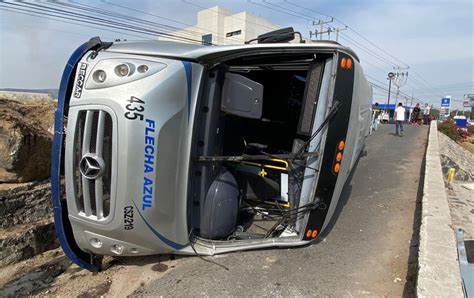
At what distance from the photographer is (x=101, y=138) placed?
2465 mm

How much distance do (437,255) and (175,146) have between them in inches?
98.4

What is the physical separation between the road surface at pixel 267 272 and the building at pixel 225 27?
5136 centimetres

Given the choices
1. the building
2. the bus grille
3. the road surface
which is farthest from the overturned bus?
the building

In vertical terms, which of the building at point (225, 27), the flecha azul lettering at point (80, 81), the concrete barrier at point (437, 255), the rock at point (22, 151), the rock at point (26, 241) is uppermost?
the building at point (225, 27)

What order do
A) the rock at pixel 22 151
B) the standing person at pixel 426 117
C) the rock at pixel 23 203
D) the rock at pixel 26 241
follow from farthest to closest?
the standing person at pixel 426 117, the rock at pixel 22 151, the rock at pixel 23 203, the rock at pixel 26 241

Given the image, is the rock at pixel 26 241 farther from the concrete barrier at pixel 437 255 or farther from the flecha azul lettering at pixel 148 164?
the concrete barrier at pixel 437 255

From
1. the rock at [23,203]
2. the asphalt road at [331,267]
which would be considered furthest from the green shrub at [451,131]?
the rock at [23,203]

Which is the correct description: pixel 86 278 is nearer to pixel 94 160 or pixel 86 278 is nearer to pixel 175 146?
pixel 94 160

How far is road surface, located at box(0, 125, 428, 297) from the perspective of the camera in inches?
106

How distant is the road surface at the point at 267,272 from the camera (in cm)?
270

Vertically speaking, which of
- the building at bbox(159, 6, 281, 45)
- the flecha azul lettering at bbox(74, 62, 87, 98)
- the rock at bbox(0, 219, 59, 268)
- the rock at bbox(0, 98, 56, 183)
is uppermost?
the building at bbox(159, 6, 281, 45)

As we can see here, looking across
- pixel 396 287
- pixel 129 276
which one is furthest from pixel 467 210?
pixel 129 276

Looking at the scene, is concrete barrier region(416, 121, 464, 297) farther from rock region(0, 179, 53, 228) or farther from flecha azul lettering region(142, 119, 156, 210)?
rock region(0, 179, 53, 228)

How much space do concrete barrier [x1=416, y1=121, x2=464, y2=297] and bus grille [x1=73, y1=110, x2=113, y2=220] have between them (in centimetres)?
251
